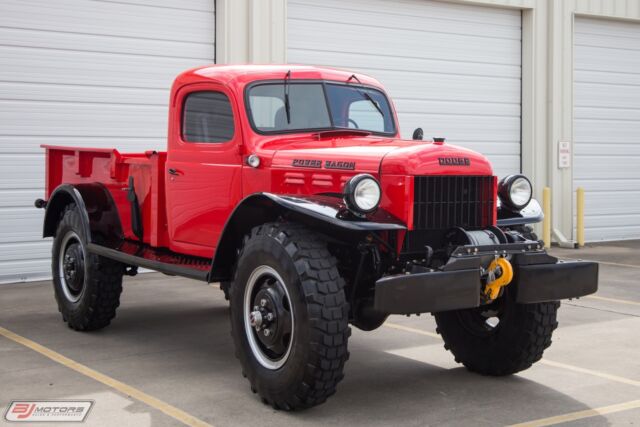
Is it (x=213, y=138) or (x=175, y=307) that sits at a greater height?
(x=213, y=138)

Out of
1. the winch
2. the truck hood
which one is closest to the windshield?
the truck hood

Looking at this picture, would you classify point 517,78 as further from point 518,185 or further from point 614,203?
point 518,185

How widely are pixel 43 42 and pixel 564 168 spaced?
8.41 m

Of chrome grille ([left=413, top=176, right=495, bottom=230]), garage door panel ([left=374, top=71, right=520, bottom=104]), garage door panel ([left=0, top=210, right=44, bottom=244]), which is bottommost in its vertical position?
garage door panel ([left=0, top=210, right=44, bottom=244])

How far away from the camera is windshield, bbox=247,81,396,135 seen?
6.26 meters

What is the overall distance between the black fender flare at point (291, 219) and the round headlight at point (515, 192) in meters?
1.12

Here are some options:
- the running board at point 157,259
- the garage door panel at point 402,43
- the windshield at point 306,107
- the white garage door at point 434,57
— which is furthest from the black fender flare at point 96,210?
the garage door panel at point 402,43

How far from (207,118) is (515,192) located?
7.41 feet

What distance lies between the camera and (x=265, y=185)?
5902 millimetres

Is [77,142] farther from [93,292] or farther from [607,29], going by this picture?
[607,29]

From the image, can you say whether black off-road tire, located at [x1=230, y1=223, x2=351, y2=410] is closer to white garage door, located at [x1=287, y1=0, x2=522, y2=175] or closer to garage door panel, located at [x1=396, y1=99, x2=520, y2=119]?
white garage door, located at [x1=287, y1=0, x2=522, y2=175]

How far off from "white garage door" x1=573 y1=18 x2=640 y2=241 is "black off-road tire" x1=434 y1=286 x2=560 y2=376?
9.67 m

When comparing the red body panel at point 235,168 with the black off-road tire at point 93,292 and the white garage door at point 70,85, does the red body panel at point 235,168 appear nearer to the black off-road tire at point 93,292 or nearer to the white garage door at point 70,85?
the black off-road tire at point 93,292

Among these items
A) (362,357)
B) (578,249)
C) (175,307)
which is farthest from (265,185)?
(578,249)
